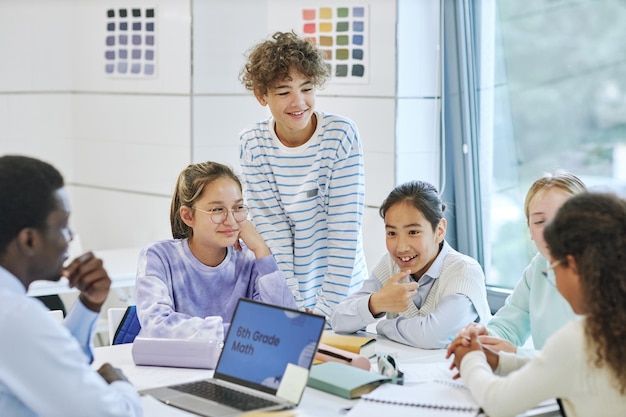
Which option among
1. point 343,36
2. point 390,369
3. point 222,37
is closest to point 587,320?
point 390,369

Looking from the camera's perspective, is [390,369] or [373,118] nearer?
[390,369]

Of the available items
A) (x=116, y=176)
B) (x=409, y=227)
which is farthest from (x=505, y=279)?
(x=116, y=176)

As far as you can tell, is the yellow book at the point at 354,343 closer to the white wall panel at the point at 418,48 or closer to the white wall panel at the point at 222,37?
the white wall panel at the point at 418,48

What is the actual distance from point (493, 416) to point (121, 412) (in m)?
0.76

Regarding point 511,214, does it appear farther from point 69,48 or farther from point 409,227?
point 69,48

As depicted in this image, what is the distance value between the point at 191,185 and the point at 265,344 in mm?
809

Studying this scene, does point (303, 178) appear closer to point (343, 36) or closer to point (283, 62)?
point (283, 62)

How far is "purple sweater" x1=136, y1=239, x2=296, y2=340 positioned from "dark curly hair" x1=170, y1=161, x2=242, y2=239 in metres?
0.07

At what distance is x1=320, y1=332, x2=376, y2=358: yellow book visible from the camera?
247cm

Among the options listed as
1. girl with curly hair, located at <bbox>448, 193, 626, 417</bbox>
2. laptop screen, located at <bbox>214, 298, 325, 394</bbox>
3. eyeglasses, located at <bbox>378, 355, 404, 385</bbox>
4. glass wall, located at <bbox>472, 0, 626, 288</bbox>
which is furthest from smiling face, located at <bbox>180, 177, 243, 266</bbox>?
glass wall, located at <bbox>472, 0, 626, 288</bbox>

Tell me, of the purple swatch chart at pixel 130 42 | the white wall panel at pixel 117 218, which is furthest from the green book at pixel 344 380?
the purple swatch chart at pixel 130 42

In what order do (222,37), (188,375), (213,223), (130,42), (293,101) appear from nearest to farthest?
1. (188,375)
2. (213,223)
3. (293,101)
4. (222,37)
5. (130,42)

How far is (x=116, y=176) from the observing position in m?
5.18

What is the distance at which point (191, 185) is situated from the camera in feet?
9.28
